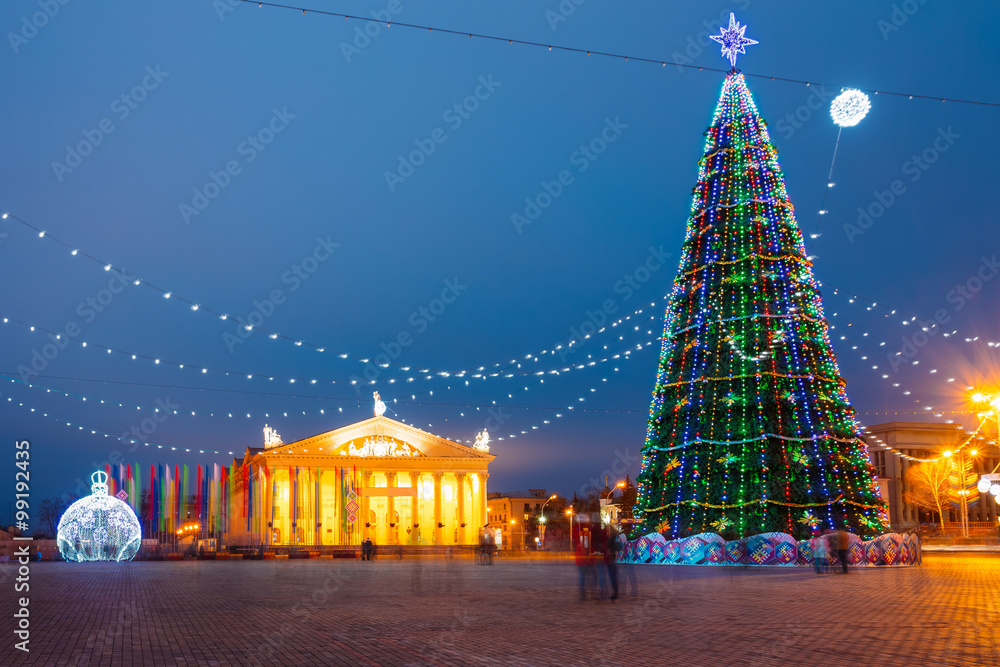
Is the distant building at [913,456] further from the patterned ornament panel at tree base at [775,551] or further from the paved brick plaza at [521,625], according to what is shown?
the paved brick plaza at [521,625]

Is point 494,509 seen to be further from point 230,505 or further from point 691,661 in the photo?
point 691,661

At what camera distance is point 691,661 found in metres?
7.92

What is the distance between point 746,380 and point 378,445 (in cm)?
5934

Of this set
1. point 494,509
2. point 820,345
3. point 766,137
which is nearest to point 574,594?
point 820,345

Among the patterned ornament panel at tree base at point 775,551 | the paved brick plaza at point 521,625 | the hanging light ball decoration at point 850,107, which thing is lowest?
the patterned ornament panel at tree base at point 775,551

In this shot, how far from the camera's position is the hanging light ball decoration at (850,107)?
58.0 feet

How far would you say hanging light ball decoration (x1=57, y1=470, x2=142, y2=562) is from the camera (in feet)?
123

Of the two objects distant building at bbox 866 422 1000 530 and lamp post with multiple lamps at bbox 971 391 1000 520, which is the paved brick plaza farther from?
distant building at bbox 866 422 1000 530

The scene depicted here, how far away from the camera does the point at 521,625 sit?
10.9m

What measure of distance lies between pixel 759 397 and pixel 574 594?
11628 millimetres

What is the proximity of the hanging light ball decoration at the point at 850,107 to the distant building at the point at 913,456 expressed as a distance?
72.8 m

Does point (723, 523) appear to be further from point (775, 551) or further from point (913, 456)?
point (913, 456)

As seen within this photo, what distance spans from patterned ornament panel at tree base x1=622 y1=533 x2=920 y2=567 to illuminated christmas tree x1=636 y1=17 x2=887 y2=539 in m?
0.37

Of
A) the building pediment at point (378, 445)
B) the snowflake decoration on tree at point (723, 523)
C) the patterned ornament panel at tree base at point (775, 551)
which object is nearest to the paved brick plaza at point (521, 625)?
the patterned ornament panel at tree base at point (775, 551)
